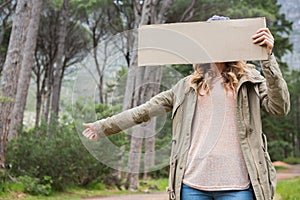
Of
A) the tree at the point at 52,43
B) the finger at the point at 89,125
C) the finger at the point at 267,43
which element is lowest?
the finger at the point at 89,125

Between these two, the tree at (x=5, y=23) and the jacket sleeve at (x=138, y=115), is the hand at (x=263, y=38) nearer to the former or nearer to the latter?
the jacket sleeve at (x=138, y=115)

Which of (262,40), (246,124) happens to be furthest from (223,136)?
(262,40)

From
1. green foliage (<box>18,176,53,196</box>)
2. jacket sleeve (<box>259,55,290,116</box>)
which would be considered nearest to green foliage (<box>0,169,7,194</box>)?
green foliage (<box>18,176,53,196</box>)

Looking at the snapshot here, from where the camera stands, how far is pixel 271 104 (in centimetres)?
222

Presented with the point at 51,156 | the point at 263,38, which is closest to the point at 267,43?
the point at 263,38

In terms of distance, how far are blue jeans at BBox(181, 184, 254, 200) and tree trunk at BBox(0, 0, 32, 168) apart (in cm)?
706

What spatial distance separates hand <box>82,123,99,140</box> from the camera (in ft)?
8.09

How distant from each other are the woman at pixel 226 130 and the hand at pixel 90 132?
0.39 metres

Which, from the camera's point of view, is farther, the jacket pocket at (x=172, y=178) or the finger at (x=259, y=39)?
the jacket pocket at (x=172, y=178)

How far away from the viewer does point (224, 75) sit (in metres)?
2.30

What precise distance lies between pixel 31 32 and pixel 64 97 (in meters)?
12.7

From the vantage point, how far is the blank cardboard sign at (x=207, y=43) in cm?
217

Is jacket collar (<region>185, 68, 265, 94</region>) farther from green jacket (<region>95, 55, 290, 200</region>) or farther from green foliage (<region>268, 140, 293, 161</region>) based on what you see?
green foliage (<region>268, 140, 293, 161</region>)

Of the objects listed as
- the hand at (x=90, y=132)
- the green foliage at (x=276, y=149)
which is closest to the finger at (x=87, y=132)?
the hand at (x=90, y=132)
